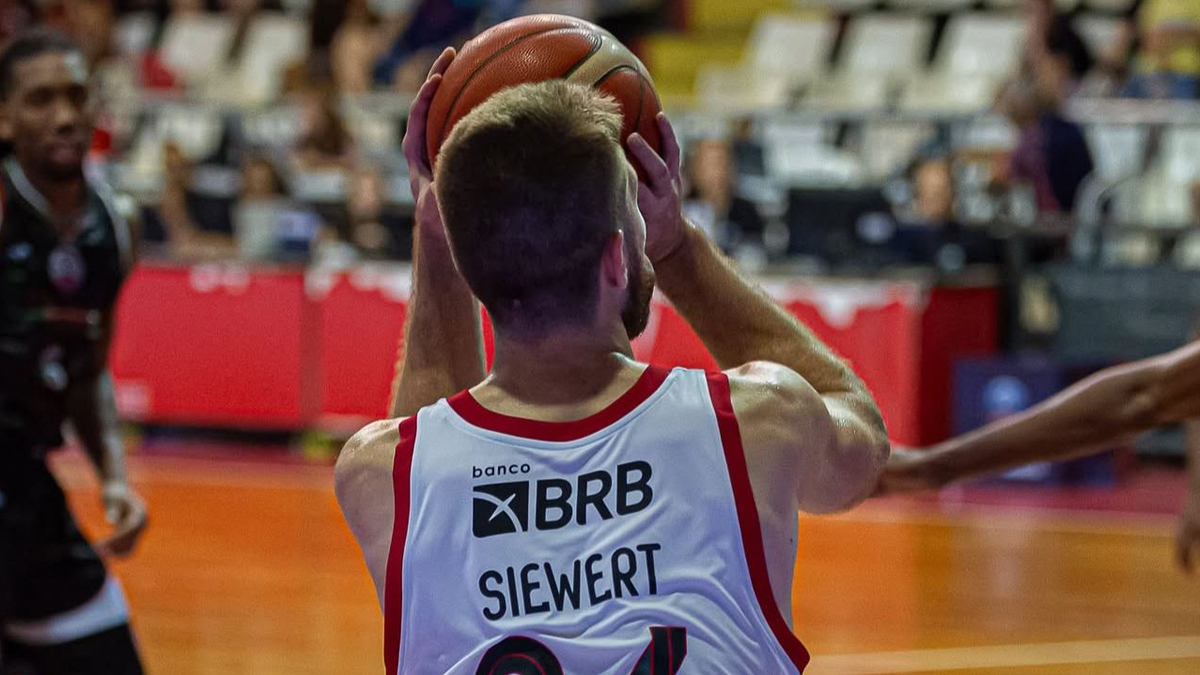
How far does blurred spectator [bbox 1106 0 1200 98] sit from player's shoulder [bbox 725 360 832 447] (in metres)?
9.28

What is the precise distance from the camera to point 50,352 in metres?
3.90

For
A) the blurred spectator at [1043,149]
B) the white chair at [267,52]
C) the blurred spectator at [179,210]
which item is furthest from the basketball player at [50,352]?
the white chair at [267,52]

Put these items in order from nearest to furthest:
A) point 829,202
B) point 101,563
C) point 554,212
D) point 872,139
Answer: point 554,212
point 101,563
point 829,202
point 872,139

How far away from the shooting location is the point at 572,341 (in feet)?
6.60

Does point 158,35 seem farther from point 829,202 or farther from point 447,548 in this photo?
point 447,548

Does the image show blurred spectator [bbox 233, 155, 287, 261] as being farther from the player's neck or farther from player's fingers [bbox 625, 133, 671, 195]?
the player's neck

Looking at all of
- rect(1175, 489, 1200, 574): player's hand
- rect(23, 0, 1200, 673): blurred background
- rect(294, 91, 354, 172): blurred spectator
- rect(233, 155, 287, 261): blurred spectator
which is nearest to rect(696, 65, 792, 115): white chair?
rect(23, 0, 1200, 673): blurred background

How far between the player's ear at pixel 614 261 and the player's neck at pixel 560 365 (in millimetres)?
73

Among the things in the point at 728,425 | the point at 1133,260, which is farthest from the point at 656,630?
the point at 1133,260

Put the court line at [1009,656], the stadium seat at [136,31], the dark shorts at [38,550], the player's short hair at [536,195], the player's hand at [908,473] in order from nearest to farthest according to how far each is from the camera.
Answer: the player's short hair at [536,195] → the player's hand at [908,473] → the dark shorts at [38,550] → the court line at [1009,656] → the stadium seat at [136,31]

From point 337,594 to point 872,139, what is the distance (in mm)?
5721

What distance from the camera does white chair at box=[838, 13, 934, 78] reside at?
13453mm

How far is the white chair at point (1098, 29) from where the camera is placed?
1243cm

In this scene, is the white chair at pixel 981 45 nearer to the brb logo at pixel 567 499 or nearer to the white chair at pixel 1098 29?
the white chair at pixel 1098 29
